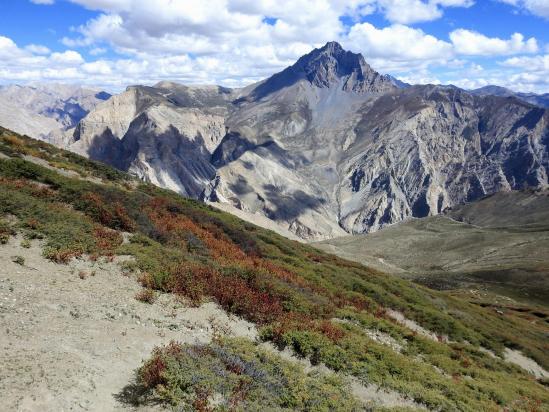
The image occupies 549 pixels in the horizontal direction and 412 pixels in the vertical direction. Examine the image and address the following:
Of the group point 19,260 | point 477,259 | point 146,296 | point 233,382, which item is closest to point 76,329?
point 146,296

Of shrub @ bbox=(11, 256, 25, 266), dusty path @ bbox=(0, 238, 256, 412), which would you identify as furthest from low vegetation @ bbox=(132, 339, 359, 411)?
shrub @ bbox=(11, 256, 25, 266)

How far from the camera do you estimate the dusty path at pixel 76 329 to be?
1162cm

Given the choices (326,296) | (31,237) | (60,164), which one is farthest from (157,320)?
(60,164)

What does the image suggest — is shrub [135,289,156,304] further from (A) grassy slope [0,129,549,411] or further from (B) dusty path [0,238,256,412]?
→ (A) grassy slope [0,129,549,411]

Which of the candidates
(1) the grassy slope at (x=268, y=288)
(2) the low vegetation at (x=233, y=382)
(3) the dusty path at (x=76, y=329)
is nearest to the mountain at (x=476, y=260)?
(1) the grassy slope at (x=268, y=288)

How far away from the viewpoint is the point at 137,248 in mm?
21516

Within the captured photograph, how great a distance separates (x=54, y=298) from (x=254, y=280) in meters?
8.79

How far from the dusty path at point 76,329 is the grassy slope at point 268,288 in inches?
43.2

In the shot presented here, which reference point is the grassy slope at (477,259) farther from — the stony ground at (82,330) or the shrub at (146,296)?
the shrub at (146,296)

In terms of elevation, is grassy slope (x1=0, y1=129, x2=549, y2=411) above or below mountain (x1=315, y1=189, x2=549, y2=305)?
above

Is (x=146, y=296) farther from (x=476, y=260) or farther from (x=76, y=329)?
(x=476, y=260)

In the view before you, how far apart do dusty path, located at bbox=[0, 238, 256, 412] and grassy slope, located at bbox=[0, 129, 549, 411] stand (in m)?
1.10

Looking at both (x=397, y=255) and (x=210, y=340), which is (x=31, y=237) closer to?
(x=210, y=340)

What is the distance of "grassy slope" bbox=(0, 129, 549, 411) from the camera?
17391 mm
